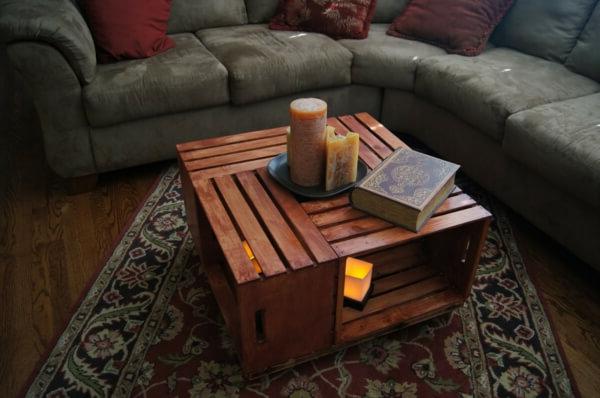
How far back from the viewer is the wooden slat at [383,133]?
1.58m

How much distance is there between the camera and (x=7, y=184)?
83.6 inches

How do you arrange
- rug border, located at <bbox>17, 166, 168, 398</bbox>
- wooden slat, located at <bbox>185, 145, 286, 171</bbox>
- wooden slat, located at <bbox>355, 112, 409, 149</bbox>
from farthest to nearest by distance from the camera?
wooden slat, located at <bbox>355, 112, 409, 149</bbox> → wooden slat, located at <bbox>185, 145, 286, 171</bbox> → rug border, located at <bbox>17, 166, 168, 398</bbox>

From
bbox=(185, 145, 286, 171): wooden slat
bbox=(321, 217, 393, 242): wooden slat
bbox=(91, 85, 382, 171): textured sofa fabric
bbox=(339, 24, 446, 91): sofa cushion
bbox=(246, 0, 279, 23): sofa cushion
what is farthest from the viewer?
bbox=(246, 0, 279, 23): sofa cushion

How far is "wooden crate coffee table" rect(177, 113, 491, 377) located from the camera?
3.79 feet

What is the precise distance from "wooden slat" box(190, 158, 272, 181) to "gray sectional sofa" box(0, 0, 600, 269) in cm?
67

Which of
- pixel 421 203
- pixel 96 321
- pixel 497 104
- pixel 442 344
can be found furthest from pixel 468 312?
pixel 96 321

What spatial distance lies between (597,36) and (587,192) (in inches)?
34.7

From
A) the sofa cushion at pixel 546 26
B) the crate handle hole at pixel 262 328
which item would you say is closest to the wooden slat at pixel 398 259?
the crate handle hole at pixel 262 328

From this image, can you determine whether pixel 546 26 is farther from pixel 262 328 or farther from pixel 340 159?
pixel 262 328

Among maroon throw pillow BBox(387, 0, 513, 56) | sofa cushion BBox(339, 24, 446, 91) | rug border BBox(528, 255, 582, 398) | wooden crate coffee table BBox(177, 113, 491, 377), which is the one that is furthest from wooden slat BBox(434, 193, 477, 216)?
maroon throw pillow BBox(387, 0, 513, 56)

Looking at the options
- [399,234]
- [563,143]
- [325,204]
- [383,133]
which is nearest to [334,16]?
[383,133]

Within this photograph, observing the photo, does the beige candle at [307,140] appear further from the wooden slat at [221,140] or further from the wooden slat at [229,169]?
the wooden slat at [221,140]

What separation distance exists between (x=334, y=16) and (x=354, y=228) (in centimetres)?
151

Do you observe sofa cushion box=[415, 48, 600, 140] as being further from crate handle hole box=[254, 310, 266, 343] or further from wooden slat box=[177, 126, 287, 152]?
crate handle hole box=[254, 310, 266, 343]
